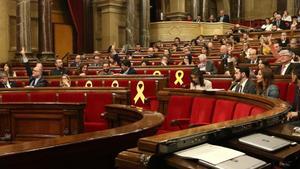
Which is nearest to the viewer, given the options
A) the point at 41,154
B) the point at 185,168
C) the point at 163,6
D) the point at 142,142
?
the point at 185,168

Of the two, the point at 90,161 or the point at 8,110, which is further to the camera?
the point at 8,110

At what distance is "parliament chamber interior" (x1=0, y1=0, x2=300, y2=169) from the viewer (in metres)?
1.85

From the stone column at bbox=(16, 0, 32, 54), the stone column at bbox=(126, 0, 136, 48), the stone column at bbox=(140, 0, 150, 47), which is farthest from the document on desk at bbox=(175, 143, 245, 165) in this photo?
the stone column at bbox=(140, 0, 150, 47)

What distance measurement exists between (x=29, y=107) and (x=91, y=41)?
39.0 ft

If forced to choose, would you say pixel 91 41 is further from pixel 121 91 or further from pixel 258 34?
pixel 121 91

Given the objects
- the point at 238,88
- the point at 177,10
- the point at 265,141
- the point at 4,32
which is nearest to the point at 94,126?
the point at 238,88

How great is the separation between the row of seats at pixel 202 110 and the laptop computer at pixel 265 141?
1.42 meters

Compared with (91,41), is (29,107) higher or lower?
lower

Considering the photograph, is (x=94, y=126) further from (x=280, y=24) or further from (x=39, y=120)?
(x=280, y=24)

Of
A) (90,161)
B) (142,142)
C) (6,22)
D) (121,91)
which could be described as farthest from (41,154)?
(6,22)

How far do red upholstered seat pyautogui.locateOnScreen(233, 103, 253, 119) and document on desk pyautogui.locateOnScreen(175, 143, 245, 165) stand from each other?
2.07 meters

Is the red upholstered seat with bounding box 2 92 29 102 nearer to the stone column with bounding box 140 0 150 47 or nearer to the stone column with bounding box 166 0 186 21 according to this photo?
the stone column with bounding box 140 0 150 47

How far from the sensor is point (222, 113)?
440 cm

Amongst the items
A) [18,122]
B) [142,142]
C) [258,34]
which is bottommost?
[18,122]
